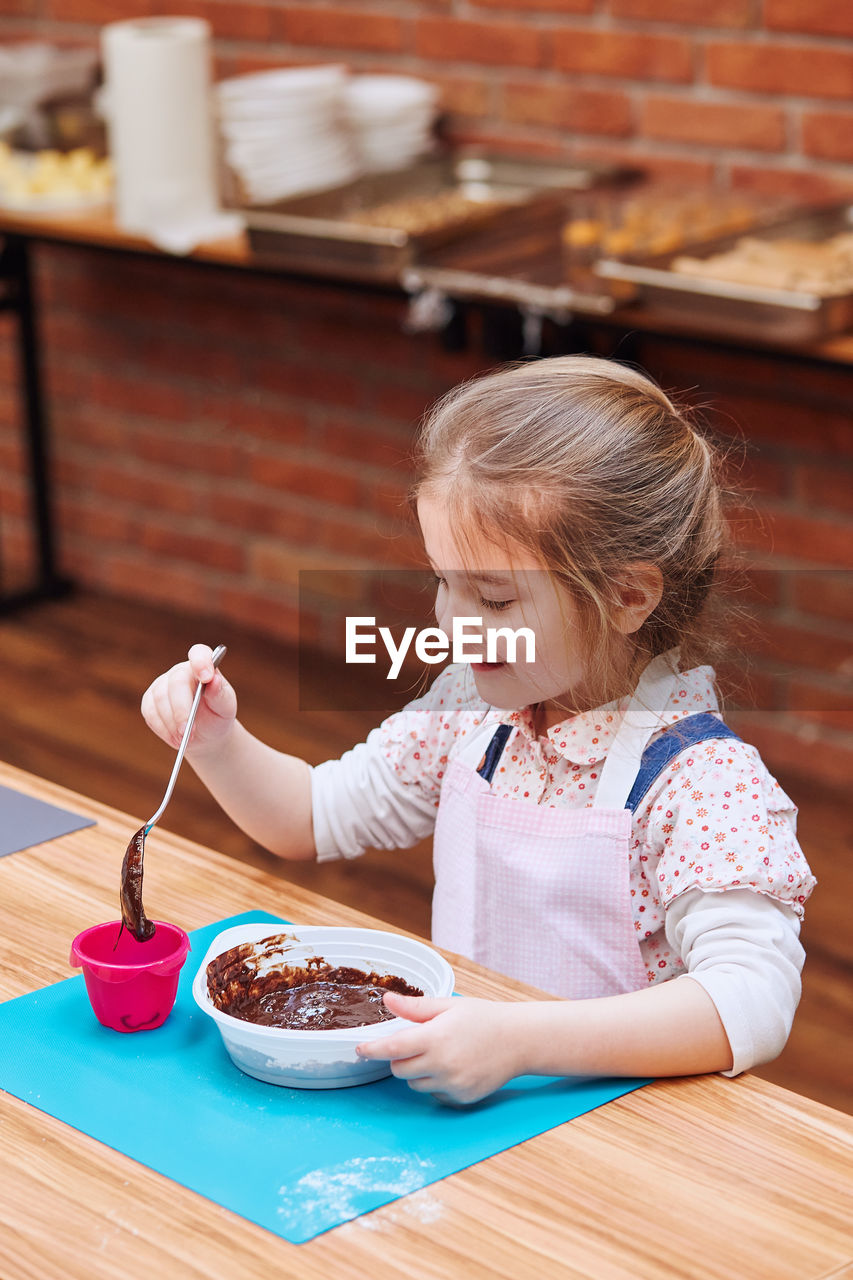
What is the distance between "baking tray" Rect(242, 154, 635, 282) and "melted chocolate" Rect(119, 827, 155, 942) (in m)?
1.72

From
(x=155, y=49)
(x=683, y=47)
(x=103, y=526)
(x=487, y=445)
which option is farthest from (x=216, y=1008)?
(x=103, y=526)

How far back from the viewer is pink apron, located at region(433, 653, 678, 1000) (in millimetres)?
1159

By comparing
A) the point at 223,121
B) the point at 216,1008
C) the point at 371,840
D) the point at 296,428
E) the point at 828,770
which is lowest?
the point at 828,770

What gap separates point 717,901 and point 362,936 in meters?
0.23

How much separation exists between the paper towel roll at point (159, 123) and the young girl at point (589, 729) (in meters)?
1.98

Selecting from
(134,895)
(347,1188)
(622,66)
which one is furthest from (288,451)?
(347,1188)

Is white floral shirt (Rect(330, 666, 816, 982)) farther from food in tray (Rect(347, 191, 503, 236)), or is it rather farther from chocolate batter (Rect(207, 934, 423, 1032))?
food in tray (Rect(347, 191, 503, 236))

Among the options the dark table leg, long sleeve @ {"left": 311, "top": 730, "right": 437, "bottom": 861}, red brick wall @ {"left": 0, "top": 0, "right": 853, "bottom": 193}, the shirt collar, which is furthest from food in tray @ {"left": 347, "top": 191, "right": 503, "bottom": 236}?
the shirt collar

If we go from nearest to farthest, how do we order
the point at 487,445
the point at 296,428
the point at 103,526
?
the point at 487,445, the point at 296,428, the point at 103,526

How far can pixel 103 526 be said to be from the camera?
390 centimetres

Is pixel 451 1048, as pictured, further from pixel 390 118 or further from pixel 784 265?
pixel 390 118

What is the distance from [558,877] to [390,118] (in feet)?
7.09

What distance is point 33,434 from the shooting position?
12.4 feet

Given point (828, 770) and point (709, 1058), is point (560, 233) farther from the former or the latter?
point (709, 1058)
